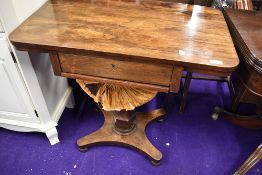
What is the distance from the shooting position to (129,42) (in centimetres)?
81

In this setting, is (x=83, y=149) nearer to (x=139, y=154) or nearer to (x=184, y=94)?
(x=139, y=154)

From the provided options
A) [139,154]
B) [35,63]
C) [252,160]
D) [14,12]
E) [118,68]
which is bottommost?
[139,154]

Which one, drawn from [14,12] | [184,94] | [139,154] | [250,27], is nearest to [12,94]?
[14,12]

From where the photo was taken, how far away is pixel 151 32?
884mm

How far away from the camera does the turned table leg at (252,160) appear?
1.13 meters

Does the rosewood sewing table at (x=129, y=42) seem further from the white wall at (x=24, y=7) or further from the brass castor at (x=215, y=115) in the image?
the brass castor at (x=215, y=115)

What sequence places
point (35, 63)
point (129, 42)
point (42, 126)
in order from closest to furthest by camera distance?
point (129, 42) < point (35, 63) < point (42, 126)

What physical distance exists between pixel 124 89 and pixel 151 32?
330 millimetres

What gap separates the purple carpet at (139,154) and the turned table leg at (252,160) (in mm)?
103

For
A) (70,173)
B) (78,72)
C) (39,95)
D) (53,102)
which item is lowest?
(70,173)

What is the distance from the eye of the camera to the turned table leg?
1132 mm

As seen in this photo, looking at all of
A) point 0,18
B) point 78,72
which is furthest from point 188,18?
point 0,18

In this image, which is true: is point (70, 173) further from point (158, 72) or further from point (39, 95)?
point (158, 72)

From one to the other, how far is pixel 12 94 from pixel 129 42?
71 cm
